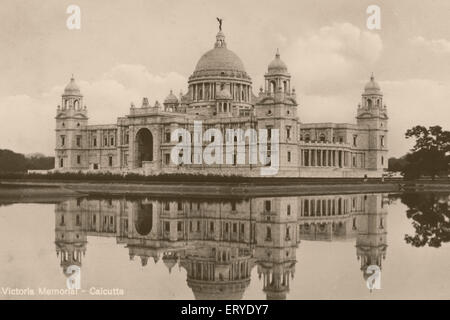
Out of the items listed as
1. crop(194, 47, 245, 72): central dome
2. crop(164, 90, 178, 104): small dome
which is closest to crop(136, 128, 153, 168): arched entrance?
crop(164, 90, 178, 104): small dome

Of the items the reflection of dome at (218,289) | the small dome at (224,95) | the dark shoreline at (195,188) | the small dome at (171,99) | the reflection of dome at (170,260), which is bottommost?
the reflection of dome at (218,289)

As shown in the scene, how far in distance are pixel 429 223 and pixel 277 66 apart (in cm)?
5084

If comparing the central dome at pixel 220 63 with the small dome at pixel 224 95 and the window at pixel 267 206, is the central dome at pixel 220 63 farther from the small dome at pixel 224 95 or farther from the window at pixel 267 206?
the window at pixel 267 206

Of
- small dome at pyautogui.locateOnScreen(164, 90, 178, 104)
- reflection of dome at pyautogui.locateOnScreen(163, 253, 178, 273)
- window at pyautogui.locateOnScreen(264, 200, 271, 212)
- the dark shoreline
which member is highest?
small dome at pyautogui.locateOnScreen(164, 90, 178, 104)

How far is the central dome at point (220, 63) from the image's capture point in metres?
104

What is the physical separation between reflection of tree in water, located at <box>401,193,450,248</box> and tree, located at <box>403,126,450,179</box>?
35.3 meters

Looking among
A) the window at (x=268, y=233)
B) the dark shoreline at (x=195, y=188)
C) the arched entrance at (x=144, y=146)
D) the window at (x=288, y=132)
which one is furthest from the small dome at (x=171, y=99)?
the window at (x=268, y=233)

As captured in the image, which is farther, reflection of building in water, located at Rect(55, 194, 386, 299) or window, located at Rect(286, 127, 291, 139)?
window, located at Rect(286, 127, 291, 139)

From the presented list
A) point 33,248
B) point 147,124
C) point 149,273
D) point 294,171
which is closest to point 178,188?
point 294,171

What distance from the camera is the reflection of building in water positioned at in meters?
21.2

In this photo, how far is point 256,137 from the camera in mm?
85250

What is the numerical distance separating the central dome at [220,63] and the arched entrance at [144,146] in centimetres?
1425

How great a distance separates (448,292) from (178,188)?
1861 inches

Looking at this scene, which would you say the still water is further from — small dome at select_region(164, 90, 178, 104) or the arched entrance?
small dome at select_region(164, 90, 178, 104)
